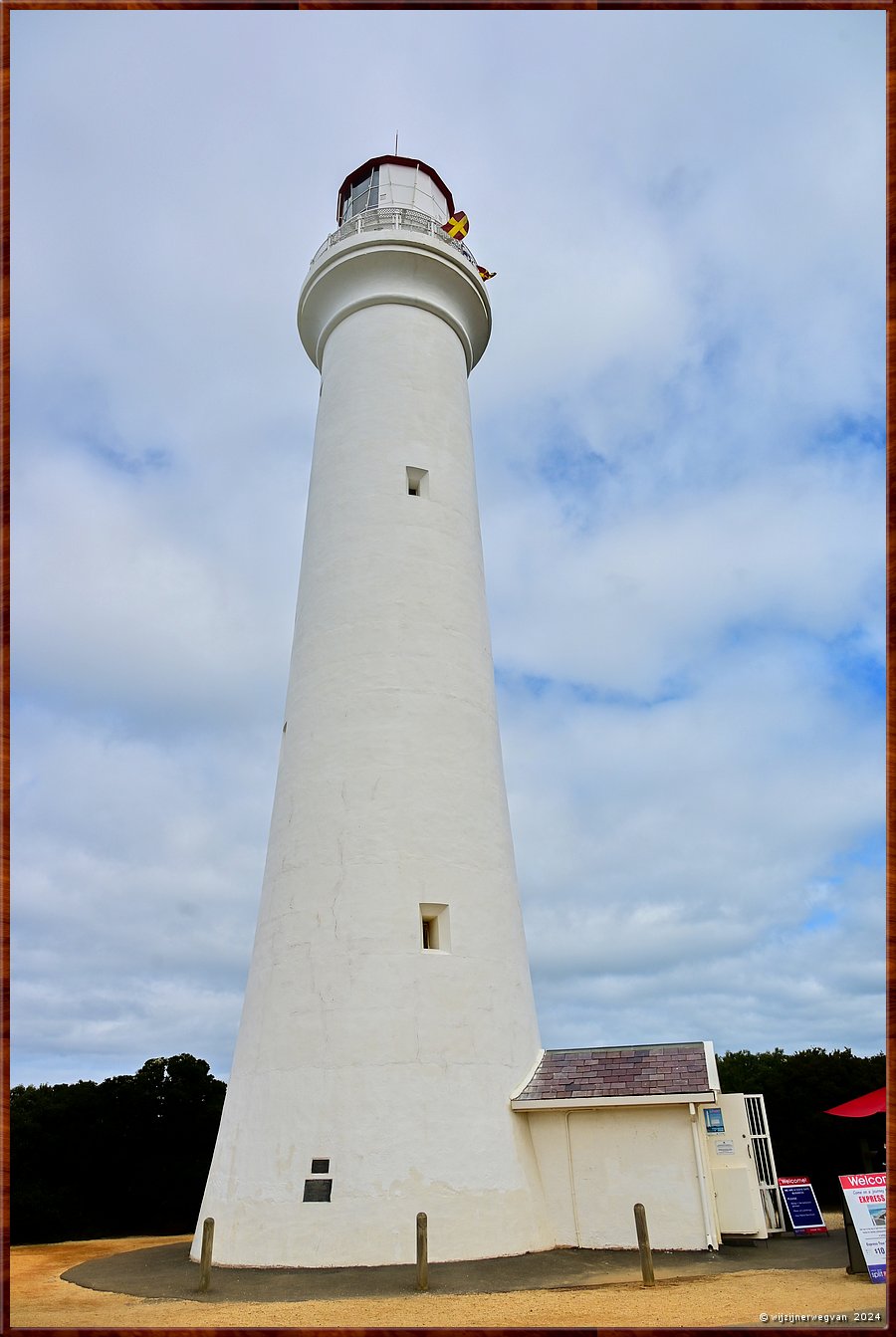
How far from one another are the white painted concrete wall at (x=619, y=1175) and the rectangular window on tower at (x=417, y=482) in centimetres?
1077

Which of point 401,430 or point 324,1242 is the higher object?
point 401,430

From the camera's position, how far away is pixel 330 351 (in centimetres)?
1969

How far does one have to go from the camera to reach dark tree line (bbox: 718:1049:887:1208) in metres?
23.5

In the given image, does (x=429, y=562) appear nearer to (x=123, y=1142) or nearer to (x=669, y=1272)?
(x=669, y=1272)

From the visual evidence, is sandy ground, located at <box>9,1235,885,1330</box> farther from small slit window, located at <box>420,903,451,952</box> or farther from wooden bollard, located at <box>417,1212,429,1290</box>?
small slit window, located at <box>420,903,451,952</box>

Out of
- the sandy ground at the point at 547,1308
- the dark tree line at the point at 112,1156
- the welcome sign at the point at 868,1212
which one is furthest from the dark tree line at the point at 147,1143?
the welcome sign at the point at 868,1212

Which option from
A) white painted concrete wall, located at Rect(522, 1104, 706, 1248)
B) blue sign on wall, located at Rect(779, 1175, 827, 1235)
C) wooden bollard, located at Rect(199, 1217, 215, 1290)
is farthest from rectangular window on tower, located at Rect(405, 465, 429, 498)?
blue sign on wall, located at Rect(779, 1175, 827, 1235)

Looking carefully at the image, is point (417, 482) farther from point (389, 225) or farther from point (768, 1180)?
point (768, 1180)

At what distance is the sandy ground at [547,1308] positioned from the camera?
9016 mm

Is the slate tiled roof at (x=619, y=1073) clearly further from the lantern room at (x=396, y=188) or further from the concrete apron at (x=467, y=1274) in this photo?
the lantern room at (x=396, y=188)

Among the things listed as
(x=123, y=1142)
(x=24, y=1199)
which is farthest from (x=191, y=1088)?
(x=24, y=1199)

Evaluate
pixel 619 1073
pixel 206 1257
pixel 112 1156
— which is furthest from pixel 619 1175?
pixel 112 1156

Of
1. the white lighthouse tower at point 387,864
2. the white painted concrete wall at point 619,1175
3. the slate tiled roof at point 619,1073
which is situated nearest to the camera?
the white lighthouse tower at point 387,864

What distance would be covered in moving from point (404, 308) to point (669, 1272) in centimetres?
1676
